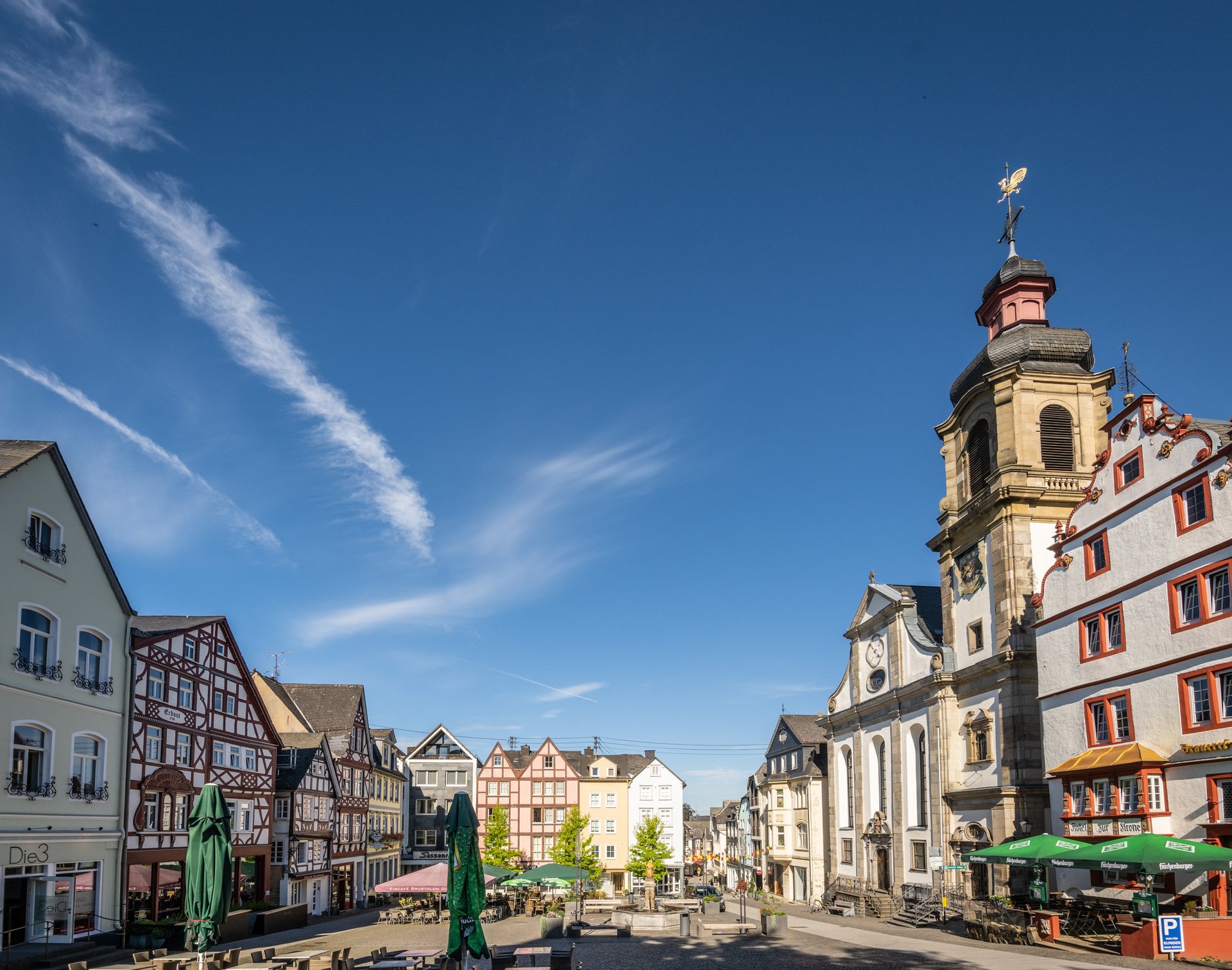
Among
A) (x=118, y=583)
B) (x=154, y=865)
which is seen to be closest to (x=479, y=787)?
(x=154, y=865)

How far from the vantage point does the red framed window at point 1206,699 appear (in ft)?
85.1

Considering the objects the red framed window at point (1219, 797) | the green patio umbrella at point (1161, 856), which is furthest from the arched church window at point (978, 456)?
the green patio umbrella at point (1161, 856)

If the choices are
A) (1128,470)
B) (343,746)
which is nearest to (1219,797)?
(1128,470)

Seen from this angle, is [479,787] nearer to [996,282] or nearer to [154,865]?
[154,865]

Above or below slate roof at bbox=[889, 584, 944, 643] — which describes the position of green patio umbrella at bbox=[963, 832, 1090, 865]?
below

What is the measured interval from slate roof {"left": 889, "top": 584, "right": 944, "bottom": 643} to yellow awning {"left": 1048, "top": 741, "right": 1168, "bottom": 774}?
15.7 m

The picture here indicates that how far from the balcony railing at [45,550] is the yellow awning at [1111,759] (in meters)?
28.5

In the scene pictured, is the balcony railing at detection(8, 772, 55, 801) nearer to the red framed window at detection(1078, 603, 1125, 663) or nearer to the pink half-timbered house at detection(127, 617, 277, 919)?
the pink half-timbered house at detection(127, 617, 277, 919)

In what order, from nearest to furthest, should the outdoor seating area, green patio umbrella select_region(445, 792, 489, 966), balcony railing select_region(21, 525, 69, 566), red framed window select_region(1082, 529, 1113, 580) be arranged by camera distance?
green patio umbrella select_region(445, 792, 489, 966) → the outdoor seating area → balcony railing select_region(21, 525, 69, 566) → red framed window select_region(1082, 529, 1113, 580)

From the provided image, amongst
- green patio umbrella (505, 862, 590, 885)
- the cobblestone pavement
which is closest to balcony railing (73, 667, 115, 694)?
the cobblestone pavement

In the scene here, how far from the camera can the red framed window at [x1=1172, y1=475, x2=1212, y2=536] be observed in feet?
90.1

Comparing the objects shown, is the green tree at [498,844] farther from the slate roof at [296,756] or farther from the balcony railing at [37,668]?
the balcony railing at [37,668]

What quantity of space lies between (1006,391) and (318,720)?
1498 inches

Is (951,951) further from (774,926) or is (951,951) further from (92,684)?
(92,684)
